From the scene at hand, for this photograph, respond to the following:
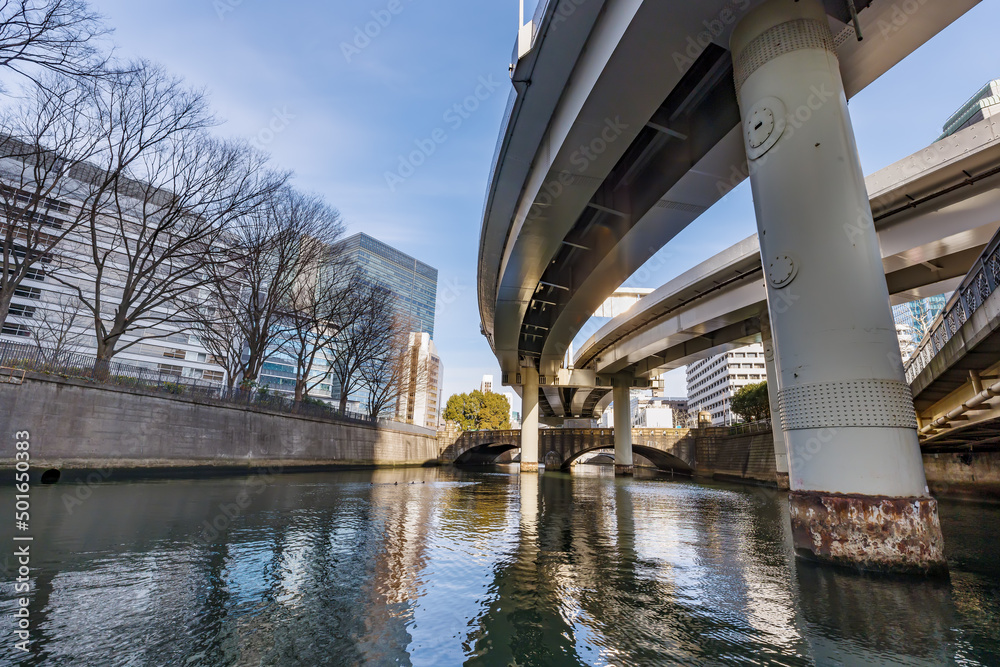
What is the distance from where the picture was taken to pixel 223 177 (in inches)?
746

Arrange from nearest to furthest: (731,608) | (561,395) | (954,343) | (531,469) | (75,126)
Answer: (731,608) < (954,343) < (75,126) < (531,469) < (561,395)

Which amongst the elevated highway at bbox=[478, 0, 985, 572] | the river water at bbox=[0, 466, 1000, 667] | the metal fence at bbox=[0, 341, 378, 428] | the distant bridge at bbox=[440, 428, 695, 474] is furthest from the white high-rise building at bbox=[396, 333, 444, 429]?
the river water at bbox=[0, 466, 1000, 667]

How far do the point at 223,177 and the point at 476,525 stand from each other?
17.6m

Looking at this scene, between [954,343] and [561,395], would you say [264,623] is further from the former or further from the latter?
[561,395]

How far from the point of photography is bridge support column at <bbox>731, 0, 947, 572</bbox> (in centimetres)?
570

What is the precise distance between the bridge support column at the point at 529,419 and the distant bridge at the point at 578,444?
34.0 feet

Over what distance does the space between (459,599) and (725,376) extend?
11463cm

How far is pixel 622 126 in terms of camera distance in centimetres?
1097

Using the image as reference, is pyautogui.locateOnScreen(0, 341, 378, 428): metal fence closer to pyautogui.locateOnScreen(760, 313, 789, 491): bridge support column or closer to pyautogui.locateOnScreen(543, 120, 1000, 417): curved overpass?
pyautogui.locateOnScreen(543, 120, 1000, 417): curved overpass

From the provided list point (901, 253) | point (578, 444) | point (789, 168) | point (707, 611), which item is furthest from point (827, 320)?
point (578, 444)

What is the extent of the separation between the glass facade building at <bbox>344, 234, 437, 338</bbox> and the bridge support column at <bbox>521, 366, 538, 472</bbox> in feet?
125

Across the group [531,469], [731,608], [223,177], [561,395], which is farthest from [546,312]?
[561,395]

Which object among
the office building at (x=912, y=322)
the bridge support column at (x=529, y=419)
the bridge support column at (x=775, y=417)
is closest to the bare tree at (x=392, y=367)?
the bridge support column at (x=529, y=419)

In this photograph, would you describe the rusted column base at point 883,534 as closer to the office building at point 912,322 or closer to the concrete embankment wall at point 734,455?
the concrete embankment wall at point 734,455
